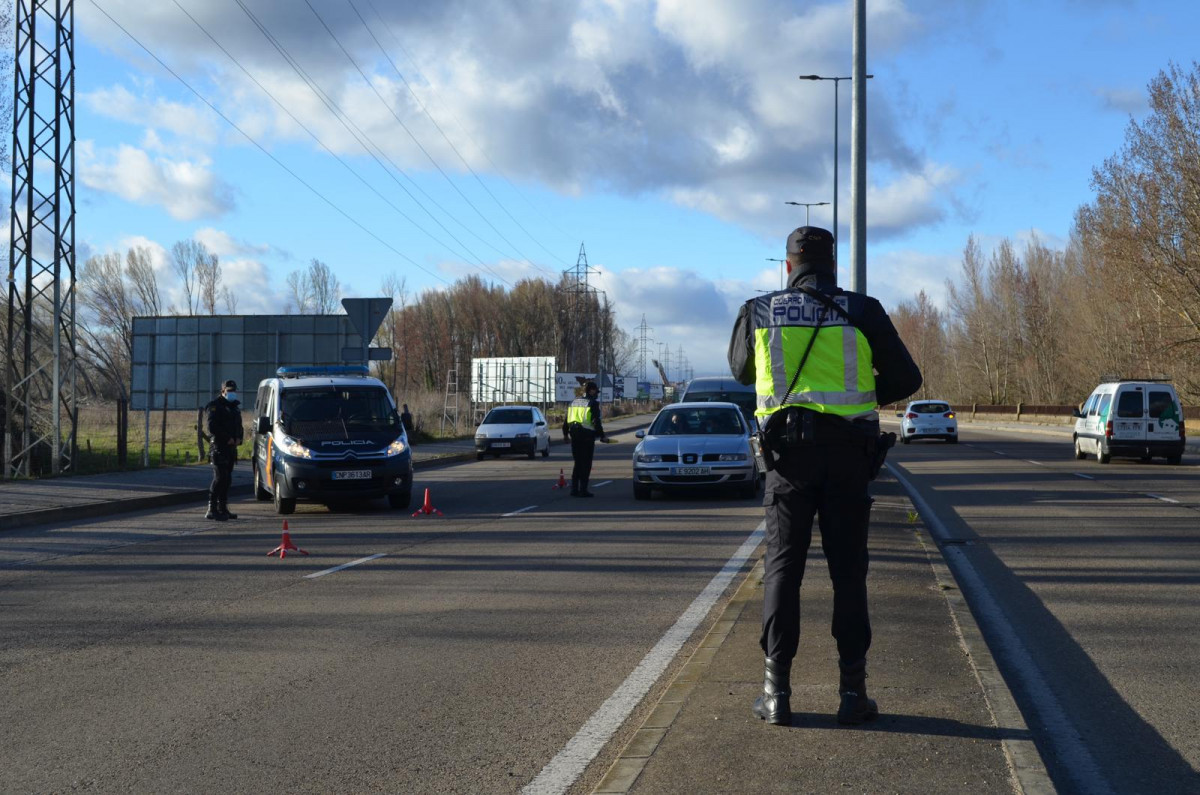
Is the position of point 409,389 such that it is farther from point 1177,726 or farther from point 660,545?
point 1177,726

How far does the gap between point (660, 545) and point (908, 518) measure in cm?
357

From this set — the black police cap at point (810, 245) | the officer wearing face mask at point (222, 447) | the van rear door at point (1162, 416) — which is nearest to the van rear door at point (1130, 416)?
the van rear door at point (1162, 416)

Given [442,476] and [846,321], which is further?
[442,476]

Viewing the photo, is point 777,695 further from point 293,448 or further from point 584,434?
point 584,434

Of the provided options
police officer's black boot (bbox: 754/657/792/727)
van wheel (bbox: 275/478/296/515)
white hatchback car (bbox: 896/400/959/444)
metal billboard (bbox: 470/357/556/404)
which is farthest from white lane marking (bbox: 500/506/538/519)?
metal billboard (bbox: 470/357/556/404)

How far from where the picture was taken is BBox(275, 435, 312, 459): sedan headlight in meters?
17.5

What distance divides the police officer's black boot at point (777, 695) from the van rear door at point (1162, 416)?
2561 cm

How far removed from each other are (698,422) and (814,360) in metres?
14.2

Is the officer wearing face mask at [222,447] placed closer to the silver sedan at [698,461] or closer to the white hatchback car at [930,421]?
the silver sedan at [698,461]

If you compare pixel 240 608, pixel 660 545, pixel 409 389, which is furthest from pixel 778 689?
pixel 409 389

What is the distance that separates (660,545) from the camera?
12.9 meters

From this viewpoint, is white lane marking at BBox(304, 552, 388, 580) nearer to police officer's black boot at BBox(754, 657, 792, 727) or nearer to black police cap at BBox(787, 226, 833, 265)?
police officer's black boot at BBox(754, 657, 792, 727)

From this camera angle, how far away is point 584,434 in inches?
778

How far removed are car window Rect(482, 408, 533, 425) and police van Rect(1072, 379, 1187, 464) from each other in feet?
51.4
